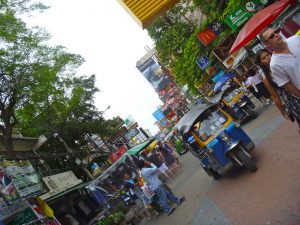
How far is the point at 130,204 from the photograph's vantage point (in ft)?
60.1

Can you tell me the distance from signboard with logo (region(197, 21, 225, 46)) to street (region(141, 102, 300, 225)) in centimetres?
929

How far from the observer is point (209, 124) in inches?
464

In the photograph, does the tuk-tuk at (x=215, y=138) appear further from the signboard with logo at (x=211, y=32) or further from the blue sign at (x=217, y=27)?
the blue sign at (x=217, y=27)

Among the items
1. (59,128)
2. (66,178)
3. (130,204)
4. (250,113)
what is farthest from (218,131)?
(59,128)

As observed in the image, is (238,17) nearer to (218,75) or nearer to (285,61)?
(285,61)

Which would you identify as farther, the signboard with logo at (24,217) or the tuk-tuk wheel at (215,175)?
the signboard with logo at (24,217)

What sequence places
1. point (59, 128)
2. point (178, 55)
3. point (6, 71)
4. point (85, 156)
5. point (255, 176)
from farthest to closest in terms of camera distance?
point (178, 55), point (85, 156), point (59, 128), point (6, 71), point (255, 176)

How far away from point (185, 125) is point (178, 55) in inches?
1096

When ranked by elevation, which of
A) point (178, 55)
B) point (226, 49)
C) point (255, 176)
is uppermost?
point (178, 55)

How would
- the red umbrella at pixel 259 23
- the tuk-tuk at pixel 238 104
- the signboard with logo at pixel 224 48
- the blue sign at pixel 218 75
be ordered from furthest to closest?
1. the blue sign at pixel 218 75
2. the signboard with logo at pixel 224 48
3. the tuk-tuk at pixel 238 104
4. the red umbrella at pixel 259 23

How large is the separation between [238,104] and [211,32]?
5.33 m

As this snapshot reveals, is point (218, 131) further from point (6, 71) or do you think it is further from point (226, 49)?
point (226, 49)

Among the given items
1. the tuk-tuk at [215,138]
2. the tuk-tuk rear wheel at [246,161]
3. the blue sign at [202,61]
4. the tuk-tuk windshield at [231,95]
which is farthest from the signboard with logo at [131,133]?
the tuk-tuk rear wheel at [246,161]

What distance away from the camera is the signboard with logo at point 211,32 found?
70.4 feet
